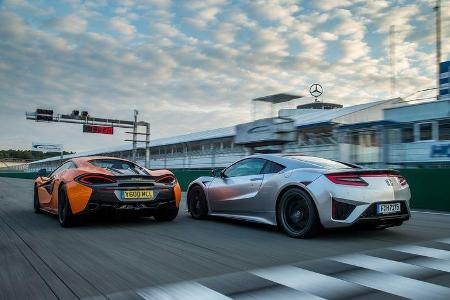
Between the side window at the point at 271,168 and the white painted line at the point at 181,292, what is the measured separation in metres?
2.94

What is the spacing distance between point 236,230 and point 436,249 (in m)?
2.66

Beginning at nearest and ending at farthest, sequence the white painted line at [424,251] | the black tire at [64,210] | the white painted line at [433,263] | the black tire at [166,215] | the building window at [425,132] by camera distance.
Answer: the white painted line at [433,263] < the white painted line at [424,251] < the black tire at [64,210] < the black tire at [166,215] < the building window at [425,132]

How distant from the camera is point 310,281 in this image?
3.56 metres

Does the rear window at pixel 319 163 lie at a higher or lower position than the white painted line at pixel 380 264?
higher

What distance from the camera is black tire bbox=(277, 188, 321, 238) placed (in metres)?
5.39

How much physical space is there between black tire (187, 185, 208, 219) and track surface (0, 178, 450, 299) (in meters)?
0.29

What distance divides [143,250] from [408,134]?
27.9 feet

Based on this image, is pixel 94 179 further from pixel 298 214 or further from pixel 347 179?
pixel 347 179

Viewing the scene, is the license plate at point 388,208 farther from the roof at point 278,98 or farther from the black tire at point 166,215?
the roof at point 278,98

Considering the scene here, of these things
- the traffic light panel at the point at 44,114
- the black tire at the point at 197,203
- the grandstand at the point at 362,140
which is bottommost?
the black tire at the point at 197,203

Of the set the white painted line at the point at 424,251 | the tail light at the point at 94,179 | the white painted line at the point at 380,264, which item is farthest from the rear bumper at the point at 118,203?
the white painted line at the point at 424,251

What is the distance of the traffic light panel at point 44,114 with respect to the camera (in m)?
37.0

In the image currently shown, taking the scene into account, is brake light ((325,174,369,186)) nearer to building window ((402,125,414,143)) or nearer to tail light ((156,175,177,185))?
tail light ((156,175,177,185))

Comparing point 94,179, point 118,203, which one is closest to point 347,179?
point 118,203
